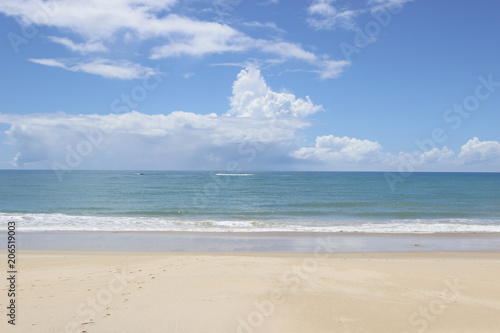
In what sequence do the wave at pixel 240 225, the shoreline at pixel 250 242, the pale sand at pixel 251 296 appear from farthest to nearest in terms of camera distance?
1. the wave at pixel 240 225
2. the shoreline at pixel 250 242
3. the pale sand at pixel 251 296

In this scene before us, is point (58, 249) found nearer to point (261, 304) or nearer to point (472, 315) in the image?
point (261, 304)

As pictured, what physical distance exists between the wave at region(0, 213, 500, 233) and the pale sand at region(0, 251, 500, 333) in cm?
921

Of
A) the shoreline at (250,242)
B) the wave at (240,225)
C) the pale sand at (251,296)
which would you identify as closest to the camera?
the pale sand at (251,296)

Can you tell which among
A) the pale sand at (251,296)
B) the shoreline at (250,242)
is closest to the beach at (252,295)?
the pale sand at (251,296)

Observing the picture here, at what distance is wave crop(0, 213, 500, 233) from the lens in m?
20.9

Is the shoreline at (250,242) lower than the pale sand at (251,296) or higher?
lower

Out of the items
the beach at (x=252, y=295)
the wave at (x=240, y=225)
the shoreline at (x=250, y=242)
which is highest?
the beach at (x=252, y=295)

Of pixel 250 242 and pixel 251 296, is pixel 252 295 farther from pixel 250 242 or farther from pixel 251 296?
pixel 250 242

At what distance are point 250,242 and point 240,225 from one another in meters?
5.68

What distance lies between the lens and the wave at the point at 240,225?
20859mm

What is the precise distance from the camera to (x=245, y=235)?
63.0ft

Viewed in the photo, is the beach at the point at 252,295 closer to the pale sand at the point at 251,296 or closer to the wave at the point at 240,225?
the pale sand at the point at 251,296

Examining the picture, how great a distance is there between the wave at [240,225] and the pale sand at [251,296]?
921 centimetres

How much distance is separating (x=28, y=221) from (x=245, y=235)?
14574mm
